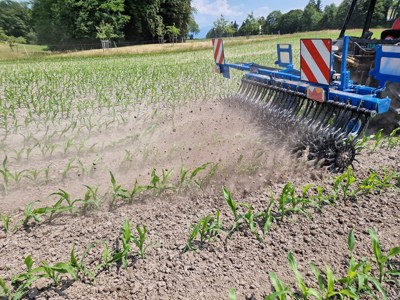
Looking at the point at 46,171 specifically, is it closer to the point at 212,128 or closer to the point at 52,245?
the point at 52,245

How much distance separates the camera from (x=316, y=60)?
123 inches

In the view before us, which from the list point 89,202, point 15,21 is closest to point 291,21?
point 15,21

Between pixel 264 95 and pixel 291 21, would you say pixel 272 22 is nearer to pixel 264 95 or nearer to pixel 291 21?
pixel 291 21

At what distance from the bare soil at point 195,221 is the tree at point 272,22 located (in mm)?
89469

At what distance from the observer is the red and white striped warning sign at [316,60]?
2.99 meters

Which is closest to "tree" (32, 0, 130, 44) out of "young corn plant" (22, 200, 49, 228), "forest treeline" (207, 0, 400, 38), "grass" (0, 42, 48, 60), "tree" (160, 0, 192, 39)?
"tree" (160, 0, 192, 39)

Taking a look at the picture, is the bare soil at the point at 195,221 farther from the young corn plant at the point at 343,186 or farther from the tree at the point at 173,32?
the tree at the point at 173,32

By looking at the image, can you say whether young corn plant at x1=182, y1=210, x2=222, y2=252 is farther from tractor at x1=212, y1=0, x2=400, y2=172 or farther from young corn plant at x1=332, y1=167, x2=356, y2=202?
tractor at x1=212, y1=0, x2=400, y2=172

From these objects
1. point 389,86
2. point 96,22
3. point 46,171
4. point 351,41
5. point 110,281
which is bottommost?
point 110,281

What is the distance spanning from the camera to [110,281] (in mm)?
1848

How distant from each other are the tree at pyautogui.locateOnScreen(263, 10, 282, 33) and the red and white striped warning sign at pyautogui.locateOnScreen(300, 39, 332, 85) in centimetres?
8889

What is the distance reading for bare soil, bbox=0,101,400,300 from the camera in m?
1.84

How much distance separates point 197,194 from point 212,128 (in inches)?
65.8

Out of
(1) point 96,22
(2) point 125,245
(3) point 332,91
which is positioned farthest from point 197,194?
(1) point 96,22
